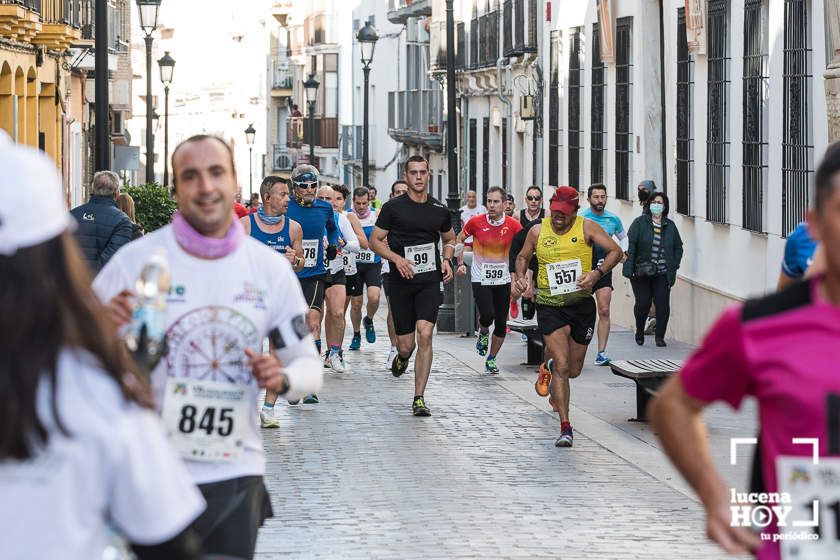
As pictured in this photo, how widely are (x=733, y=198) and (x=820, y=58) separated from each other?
12.7 feet

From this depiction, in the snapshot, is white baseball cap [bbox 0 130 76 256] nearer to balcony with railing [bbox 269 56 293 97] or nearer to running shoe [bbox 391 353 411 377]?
running shoe [bbox 391 353 411 377]

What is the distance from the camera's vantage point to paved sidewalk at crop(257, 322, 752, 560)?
8.68 metres

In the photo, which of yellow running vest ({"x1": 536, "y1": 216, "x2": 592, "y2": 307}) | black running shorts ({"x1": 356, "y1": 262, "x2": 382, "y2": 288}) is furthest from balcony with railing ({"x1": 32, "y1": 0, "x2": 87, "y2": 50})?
yellow running vest ({"x1": 536, "y1": 216, "x2": 592, "y2": 307})

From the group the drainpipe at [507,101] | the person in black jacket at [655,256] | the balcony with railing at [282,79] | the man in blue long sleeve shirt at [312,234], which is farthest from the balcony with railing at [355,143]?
the man in blue long sleeve shirt at [312,234]

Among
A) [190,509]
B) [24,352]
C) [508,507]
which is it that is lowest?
[508,507]

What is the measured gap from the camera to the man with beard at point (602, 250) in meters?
18.1

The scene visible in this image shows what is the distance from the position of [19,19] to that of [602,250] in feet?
32.1

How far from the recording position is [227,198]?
5.40m

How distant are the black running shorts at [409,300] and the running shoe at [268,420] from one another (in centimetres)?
141

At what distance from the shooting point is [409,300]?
14.3 meters

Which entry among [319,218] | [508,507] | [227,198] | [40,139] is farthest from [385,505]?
[40,139]

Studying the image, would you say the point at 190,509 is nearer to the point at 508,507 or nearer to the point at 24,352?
the point at 24,352

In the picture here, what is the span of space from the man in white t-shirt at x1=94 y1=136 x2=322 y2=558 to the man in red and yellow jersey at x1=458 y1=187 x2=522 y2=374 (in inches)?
469

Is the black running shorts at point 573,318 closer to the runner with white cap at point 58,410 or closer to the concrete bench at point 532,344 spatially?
the concrete bench at point 532,344
